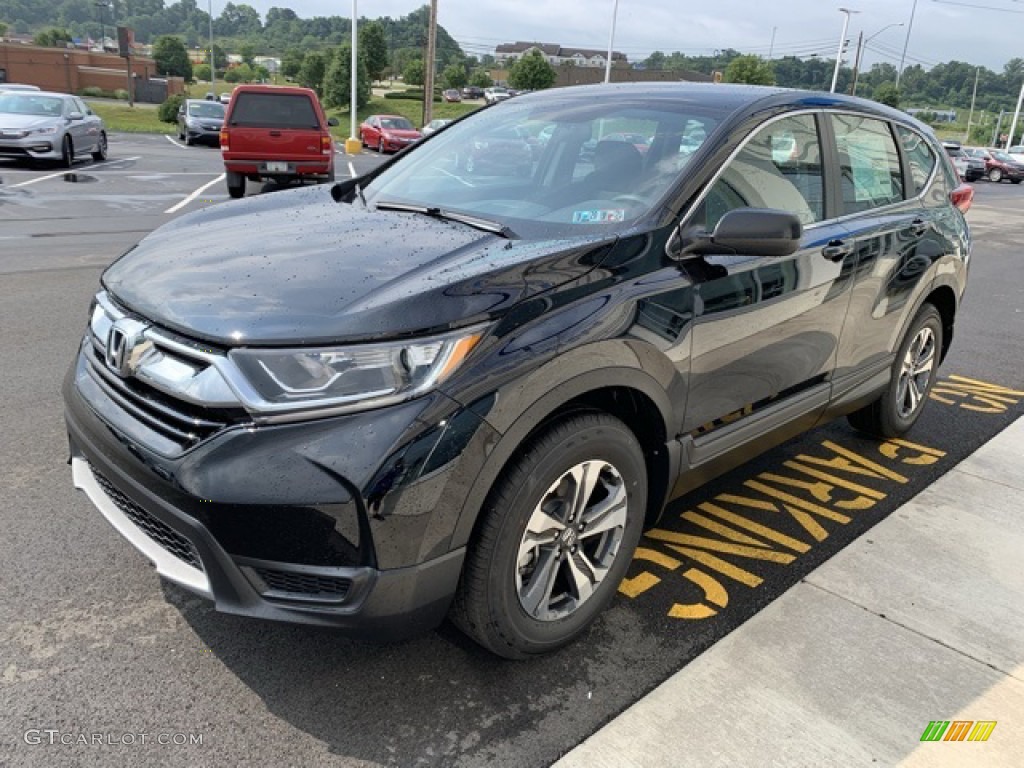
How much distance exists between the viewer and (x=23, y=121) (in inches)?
602

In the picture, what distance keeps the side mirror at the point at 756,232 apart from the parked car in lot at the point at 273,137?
38.8 feet

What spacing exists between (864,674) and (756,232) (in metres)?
1.48

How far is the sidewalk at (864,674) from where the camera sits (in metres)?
2.31

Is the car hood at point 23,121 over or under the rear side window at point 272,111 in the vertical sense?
under

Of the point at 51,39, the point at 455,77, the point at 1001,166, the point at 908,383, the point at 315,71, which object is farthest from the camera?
the point at 51,39

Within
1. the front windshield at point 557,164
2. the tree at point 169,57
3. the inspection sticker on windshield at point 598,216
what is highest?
the tree at point 169,57

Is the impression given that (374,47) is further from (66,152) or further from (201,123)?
(66,152)

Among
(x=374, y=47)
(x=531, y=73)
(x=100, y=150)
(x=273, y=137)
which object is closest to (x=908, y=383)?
(x=273, y=137)

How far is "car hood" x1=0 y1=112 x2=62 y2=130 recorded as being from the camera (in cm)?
1510

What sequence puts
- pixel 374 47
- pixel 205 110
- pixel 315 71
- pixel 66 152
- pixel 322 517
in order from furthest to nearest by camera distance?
pixel 374 47
pixel 315 71
pixel 205 110
pixel 66 152
pixel 322 517

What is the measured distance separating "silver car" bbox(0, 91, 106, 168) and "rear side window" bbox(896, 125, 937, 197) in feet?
52.0

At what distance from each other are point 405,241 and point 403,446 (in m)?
0.91

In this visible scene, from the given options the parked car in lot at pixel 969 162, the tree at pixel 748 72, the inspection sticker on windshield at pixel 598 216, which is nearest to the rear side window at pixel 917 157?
the inspection sticker on windshield at pixel 598 216

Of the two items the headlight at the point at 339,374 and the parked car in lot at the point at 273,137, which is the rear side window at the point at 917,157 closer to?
the headlight at the point at 339,374
